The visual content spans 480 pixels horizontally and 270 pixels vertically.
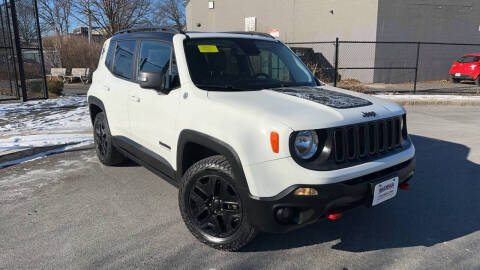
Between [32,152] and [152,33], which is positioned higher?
[152,33]

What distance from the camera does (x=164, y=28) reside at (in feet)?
13.2

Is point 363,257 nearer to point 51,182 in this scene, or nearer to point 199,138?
point 199,138

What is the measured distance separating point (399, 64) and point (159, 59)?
57.1 ft

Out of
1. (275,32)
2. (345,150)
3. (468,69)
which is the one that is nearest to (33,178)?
(345,150)

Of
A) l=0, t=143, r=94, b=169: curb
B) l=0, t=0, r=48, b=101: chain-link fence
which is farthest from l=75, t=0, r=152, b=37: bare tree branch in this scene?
l=0, t=143, r=94, b=169: curb

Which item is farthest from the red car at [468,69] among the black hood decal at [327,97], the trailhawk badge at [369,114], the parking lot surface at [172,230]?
the trailhawk badge at [369,114]

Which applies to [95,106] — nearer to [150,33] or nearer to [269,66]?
[150,33]

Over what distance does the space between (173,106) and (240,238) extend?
1.36 metres

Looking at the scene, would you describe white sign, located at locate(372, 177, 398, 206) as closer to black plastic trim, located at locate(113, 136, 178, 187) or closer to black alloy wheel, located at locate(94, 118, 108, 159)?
black plastic trim, located at locate(113, 136, 178, 187)

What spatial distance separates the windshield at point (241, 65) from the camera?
11.5 feet

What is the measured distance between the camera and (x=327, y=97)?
333 centimetres

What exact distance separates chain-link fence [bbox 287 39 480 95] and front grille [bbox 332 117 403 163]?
14584 mm

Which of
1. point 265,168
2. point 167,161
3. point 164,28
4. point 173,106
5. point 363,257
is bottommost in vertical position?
point 363,257

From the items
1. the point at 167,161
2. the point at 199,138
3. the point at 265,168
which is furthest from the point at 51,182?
the point at 265,168
